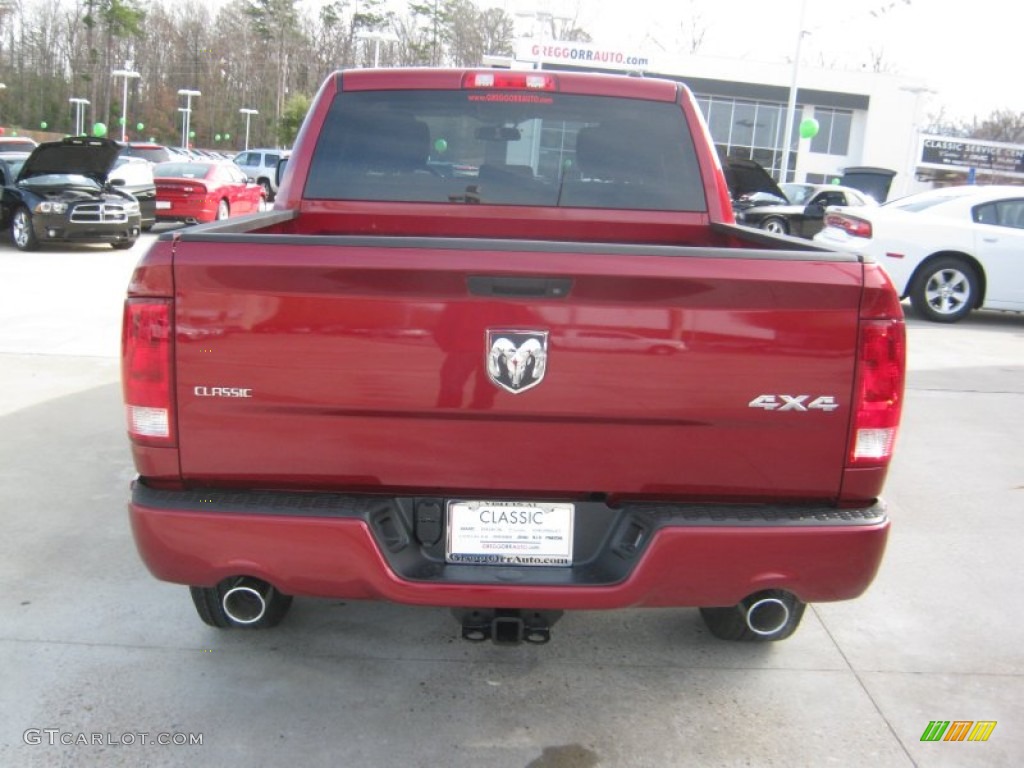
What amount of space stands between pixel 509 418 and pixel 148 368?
972mm

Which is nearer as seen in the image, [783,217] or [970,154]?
[783,217]

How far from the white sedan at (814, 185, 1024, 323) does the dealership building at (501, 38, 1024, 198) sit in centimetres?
3456

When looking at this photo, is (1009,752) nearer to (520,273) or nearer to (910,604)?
(910,604)

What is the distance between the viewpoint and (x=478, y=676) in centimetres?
330

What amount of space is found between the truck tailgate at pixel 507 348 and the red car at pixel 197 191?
1699cm

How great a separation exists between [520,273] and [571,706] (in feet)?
4.92

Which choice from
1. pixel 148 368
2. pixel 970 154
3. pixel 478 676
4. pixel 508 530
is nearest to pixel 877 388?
pixel 508 530

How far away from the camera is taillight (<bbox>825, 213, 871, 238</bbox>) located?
37.3ft

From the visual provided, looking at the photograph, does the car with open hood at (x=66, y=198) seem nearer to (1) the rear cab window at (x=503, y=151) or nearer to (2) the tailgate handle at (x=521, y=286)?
(1) the rear cab window at (x=503, y=151)

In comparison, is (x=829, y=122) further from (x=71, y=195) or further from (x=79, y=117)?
(x=79, y=117)

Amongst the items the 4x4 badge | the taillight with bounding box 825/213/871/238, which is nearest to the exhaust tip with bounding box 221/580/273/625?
the 4x4 badge

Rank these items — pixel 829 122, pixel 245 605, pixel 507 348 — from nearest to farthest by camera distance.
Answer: pixel 507 348
pixel 245 605
pixel 829 122

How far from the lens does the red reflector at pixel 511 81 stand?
158 inches

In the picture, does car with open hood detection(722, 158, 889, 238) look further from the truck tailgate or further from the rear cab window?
the truck tailgate
